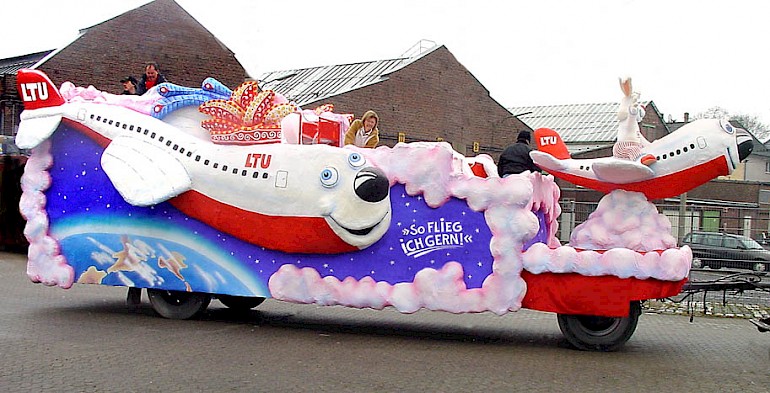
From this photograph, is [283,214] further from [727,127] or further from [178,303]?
[727,127]

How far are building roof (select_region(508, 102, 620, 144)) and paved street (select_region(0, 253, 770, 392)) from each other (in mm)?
34779

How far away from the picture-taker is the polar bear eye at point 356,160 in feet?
33.9

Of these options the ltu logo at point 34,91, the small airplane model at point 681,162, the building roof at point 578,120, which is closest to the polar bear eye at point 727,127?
the small airplane model at point 681,162

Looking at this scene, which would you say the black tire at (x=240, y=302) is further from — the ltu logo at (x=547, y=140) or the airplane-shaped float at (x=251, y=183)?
the ltu logo at (x=547, y=140)

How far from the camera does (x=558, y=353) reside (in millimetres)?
9961

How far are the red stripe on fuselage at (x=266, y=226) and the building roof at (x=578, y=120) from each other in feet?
122

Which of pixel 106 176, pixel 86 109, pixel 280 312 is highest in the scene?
pixel 86 109

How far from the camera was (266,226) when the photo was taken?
10.6 m

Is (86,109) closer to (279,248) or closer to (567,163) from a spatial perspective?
(279,248)

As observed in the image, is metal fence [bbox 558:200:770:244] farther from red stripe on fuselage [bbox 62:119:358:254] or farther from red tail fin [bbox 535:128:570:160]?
red stripe on fuselage [bbox 62:119:358:254]

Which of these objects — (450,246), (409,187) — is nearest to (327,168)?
(409,187)

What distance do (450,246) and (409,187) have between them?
0.84m

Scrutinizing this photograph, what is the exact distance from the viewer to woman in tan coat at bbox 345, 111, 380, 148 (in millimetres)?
11492

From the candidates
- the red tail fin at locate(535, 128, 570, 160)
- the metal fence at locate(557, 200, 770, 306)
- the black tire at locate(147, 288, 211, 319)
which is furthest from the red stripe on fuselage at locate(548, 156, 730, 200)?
the black tire at locate(147, 288, 211, 319)
